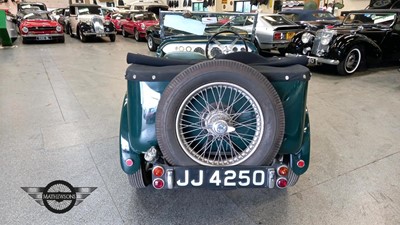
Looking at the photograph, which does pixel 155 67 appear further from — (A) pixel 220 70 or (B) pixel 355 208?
(B) pixel 355 208

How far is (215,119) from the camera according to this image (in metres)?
1.60

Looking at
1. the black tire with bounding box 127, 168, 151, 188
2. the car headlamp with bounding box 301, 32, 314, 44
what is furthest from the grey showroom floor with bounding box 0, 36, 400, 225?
the car headlamp with bounding box 301, 32, 314, 44

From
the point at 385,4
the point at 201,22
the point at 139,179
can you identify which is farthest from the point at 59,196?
the point at 385,4

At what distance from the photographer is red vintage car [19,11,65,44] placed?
9.95 m

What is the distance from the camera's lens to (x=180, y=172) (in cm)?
162

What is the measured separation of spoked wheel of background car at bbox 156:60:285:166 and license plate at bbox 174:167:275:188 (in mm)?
40

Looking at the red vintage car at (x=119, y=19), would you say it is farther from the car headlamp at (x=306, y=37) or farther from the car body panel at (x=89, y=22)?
the car headlamp at (x=306, y=37)

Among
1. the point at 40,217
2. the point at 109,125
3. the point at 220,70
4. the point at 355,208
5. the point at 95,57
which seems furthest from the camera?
the point at 95,57

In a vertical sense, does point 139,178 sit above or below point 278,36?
below

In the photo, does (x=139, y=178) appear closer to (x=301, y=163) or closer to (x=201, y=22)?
(x=301, y=163)

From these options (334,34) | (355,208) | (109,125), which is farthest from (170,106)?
(334,34)

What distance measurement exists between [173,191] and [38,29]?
33.4ft

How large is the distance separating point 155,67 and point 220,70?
1.37 ft

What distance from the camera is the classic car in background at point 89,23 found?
10.9 meters
